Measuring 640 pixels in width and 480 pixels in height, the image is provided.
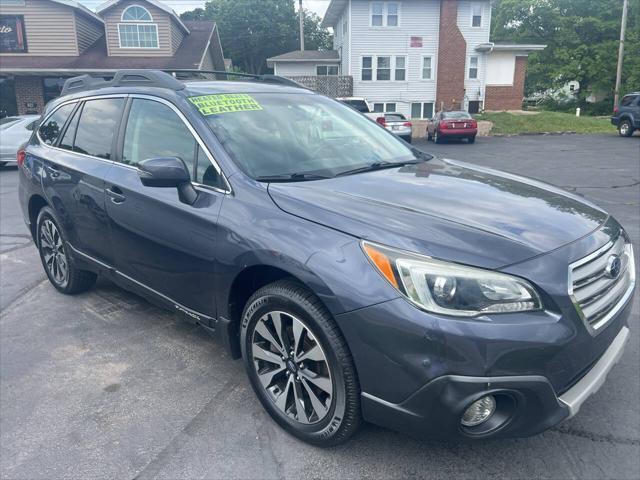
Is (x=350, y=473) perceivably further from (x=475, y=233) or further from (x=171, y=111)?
(x=171, y=111)

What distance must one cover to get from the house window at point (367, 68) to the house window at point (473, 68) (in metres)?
5.97

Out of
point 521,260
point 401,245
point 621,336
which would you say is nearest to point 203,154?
point 401,245

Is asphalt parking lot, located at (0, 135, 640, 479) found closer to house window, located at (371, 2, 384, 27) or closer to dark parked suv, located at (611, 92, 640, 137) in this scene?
dark parked suv, located at (611, 92, 640, 137)

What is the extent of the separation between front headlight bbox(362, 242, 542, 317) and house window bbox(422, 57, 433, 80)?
3140 centimetres

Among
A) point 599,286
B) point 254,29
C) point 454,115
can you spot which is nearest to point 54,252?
point 599,286

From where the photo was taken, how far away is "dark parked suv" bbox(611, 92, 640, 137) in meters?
23.6

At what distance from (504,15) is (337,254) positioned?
2214 inches

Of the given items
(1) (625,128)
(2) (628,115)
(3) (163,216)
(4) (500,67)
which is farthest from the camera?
(4) (500,67)

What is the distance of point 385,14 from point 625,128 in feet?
45.8

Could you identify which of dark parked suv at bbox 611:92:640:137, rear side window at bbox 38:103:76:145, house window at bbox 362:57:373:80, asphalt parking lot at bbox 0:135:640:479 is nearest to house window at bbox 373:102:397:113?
house window at bbox 362:57:373:80

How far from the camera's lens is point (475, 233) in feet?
7.64

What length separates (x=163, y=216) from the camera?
320cm

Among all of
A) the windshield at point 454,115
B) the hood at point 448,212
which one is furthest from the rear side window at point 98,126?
the windshield at point 454,115

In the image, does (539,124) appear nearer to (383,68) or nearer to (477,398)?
(383,68)
